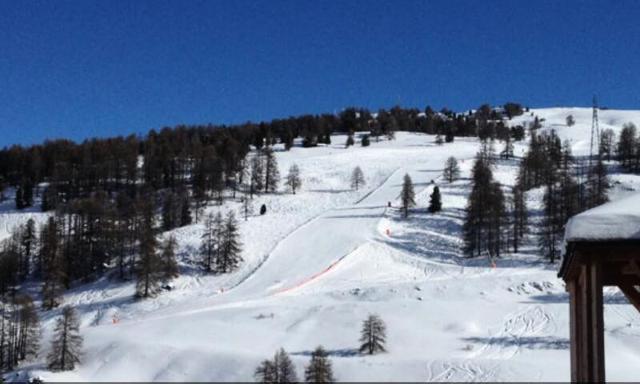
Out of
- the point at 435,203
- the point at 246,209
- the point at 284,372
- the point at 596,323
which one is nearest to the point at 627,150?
the point at 435,203

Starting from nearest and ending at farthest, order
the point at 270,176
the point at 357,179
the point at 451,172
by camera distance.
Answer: the point at 451,172
the point at 357,179
the point at 270,176

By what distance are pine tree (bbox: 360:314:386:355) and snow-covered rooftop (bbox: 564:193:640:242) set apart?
21.6 m

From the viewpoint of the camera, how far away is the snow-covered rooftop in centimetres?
434

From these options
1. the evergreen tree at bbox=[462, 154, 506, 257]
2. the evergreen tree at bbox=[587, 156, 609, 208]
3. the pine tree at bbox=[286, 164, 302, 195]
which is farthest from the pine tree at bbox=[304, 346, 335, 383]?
the pine tree at bbox=[286, 164, 302, 195]

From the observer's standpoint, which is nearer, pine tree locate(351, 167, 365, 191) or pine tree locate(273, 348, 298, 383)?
pine tree locate(273, 348, 298, 383)

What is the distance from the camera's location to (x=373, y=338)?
2703 cm

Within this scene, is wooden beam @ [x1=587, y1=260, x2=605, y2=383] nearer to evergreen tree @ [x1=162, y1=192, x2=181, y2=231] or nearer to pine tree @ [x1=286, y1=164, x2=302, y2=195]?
evergreen tree @ [x1=162, y1=192, x2=181, y2=231]

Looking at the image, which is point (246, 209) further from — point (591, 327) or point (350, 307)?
point (591, 327)

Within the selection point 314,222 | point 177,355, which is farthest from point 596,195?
point 177,355

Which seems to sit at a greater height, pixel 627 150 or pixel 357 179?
pixel 627 150

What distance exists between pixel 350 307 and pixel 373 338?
30.1 feet

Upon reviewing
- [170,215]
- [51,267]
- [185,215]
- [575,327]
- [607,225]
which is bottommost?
[51,267]

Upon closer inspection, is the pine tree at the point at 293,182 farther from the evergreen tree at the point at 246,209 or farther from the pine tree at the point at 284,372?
the pine tree at the point at 284,372

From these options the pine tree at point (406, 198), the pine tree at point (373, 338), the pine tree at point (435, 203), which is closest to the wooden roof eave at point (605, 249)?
the pine tree at point (373, 338)
